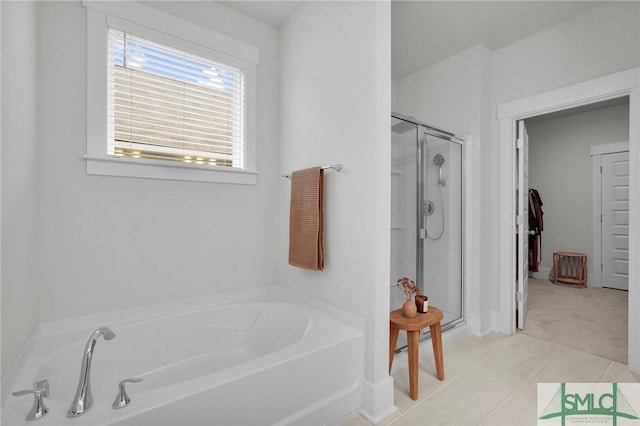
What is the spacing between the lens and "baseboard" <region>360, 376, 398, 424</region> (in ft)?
5.29

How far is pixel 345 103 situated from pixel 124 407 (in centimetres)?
175

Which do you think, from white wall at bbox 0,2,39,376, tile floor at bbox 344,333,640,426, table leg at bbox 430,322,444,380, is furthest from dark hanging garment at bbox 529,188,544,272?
white wall at bbox 0,2,39,376

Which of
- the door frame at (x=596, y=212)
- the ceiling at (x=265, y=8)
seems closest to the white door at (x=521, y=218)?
the ceiling at (x=265, y=8)

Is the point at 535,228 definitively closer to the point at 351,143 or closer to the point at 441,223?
the point at 441,223

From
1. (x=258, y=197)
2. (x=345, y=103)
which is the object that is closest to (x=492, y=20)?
(x=345, y=103)

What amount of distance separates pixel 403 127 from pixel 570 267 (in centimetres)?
413

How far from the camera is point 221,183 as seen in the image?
7.30ft

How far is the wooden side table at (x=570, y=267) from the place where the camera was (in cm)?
445

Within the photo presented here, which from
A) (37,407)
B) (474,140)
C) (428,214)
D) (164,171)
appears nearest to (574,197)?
(474,140)

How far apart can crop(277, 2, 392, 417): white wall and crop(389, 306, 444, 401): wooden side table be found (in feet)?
0.56

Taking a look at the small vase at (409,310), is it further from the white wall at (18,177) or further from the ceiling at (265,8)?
the ceiling at (265,8)

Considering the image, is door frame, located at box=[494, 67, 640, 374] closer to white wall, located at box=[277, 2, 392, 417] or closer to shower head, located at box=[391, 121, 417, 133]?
shower head, located at box=[391, 121, 417, 133]

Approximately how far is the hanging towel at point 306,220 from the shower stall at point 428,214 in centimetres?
81

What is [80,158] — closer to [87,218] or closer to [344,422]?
[87,218]
